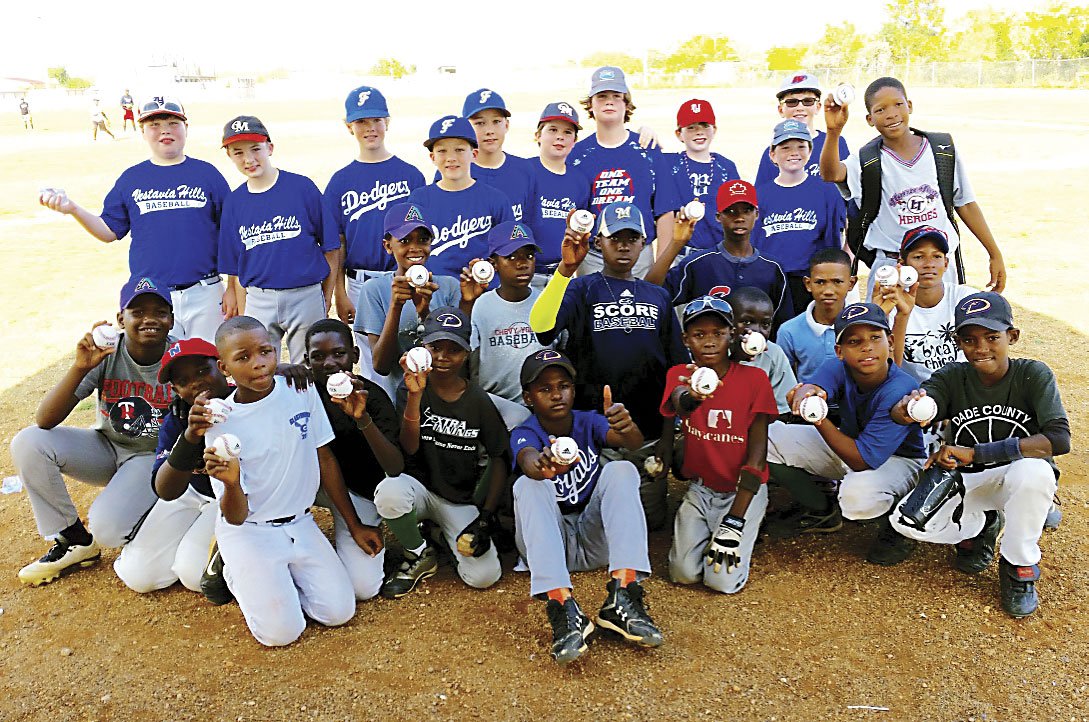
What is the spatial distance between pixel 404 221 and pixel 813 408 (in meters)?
2.83

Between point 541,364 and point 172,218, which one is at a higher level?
point 172,218

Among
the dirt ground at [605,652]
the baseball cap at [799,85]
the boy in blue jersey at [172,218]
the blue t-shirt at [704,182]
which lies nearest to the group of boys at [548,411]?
the dirt ground at [605,652]

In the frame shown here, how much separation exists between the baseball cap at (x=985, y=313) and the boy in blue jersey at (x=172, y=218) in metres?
4.95

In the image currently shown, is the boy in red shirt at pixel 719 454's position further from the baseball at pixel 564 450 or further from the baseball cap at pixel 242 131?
the baseball cap at pixel 242 131

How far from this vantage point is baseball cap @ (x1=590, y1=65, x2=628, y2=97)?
6.64 m

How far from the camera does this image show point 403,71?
115m

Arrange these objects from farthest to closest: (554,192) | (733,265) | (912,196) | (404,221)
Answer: (554,192) < (912,196) < (733,265) < (404,221)

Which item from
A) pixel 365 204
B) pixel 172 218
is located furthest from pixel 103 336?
pixel 365 204

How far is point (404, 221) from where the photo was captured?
18.5 feet

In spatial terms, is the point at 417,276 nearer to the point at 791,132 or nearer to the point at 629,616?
the point at 629,616

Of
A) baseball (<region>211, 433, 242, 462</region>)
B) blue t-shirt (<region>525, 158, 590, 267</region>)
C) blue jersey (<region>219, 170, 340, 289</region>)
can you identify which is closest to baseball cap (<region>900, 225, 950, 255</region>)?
blue t-shirt (<region>525, 158, 590, 267</region>)

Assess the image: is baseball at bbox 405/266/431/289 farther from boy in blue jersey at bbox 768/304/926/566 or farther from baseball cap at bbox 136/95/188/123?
baseball cap at bbox 136/95/188/123

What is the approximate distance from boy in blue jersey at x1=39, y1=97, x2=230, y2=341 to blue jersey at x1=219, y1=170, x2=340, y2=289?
0.93ft

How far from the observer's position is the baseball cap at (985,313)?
14.6 ft
